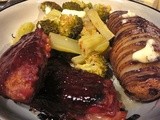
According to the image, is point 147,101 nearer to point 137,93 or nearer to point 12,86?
point 137,93

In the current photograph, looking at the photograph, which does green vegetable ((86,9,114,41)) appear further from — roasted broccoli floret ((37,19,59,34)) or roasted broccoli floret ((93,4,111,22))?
roasted broccoli floret ((37,19,59,34))

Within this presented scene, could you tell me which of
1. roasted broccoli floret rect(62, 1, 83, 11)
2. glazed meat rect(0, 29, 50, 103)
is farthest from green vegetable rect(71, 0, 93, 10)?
glazed meat rect(0, 29, 50, 103)

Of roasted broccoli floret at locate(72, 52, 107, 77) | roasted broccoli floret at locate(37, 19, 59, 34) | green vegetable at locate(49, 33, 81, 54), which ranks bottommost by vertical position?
roasted broccoli floret at locate(72, 52, 107, 77)

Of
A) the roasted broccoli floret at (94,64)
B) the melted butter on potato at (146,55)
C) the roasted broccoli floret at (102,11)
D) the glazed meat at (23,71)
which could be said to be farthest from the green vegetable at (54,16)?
the melted butter on potato at (146,55)

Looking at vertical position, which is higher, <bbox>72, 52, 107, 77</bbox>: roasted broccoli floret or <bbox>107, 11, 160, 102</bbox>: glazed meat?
<bbox>107, 11, 160, 102</bbox>: glazed meat

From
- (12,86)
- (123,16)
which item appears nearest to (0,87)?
(12,86)

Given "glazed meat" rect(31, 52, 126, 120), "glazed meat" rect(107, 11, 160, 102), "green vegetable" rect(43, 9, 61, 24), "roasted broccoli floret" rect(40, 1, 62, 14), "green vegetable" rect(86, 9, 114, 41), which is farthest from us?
"roasted broccoli floret" rect(40, 1, 62, 14)

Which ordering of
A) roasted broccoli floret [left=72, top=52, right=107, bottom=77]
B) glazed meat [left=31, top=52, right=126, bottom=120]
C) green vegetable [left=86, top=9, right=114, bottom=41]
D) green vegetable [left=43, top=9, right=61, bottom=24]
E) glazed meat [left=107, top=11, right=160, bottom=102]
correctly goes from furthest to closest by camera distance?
1. green vegetable [left=43, top=9, right=61, bottom=24]
2. green vegetable [left=86, top=9, right=114, bottom=41]
3. roasted broccoli floret [left=72, top=52, right=107, bottom=77]
4. glazed meat [left=107, top=11, right=160, bottom=102]
5. glazed meat [left=31, top=52, right=126, bottom=120]

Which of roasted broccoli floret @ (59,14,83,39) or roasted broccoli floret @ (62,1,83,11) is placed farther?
roasted broccoli floret @ (62,1,83,11)
